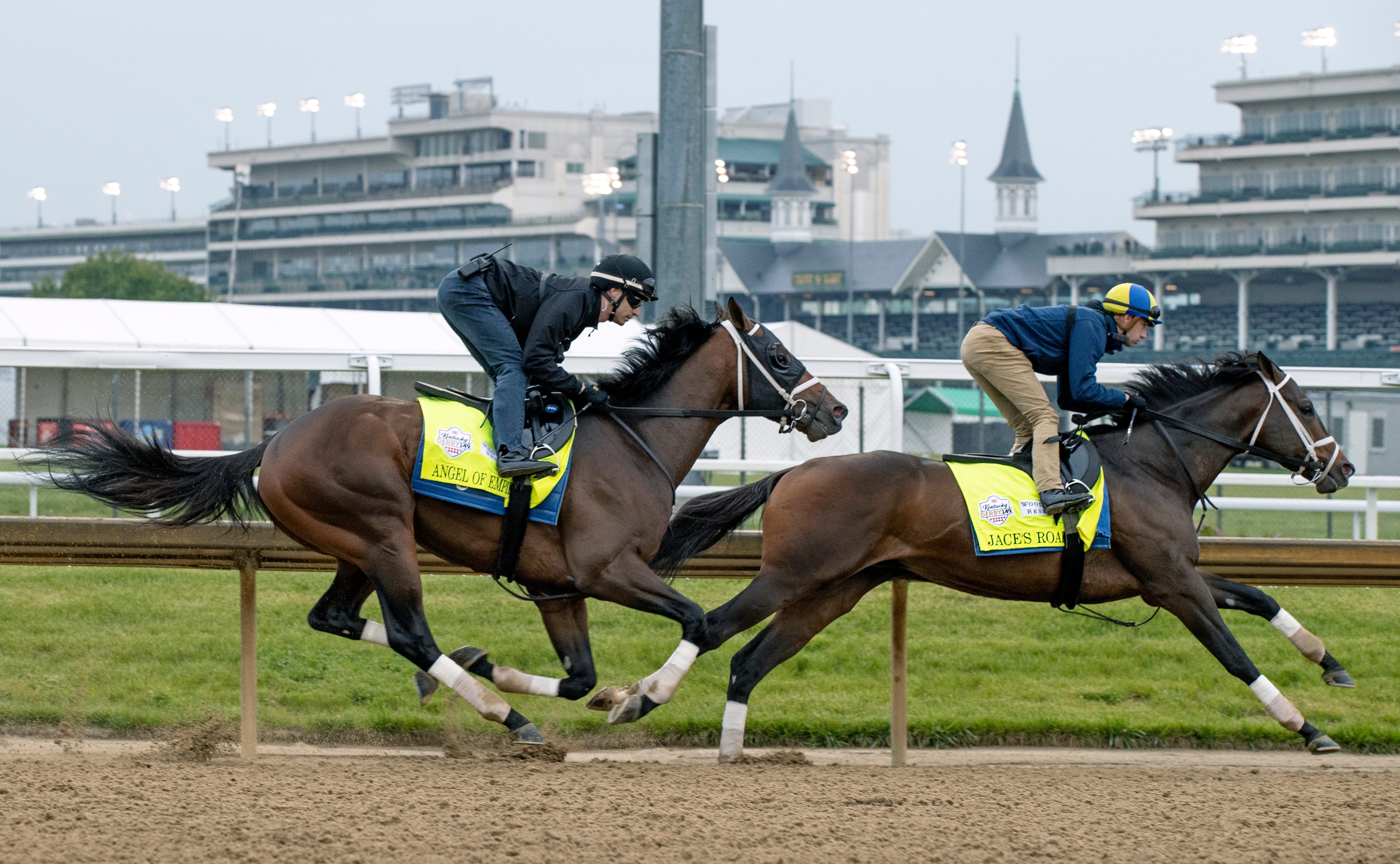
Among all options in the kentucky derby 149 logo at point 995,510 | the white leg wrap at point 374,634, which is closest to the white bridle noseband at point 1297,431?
the kentucky derby 149 logo at point 995,510

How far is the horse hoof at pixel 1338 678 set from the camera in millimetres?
5805

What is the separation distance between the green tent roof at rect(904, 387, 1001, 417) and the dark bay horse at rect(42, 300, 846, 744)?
13904 millimetres

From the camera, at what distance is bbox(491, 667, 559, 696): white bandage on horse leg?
→ 17.9 feet

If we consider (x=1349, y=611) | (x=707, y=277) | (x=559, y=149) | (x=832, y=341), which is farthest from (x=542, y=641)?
(x=559, y=149)

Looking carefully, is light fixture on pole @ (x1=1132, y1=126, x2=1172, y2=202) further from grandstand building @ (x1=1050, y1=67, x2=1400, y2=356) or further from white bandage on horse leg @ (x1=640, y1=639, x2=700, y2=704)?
white bandage on horse leg @ (x1=640, y1=639, x2=700, y2=704)

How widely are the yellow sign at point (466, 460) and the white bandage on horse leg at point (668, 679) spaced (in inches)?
29.8

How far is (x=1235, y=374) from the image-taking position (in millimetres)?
6266

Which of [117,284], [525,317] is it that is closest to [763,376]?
A: [525,317]

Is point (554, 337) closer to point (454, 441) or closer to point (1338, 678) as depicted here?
point (454, 441)

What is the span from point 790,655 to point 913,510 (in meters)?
0.77

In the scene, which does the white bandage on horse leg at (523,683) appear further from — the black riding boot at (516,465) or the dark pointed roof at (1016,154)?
the dark pointed roof at (1016,154)

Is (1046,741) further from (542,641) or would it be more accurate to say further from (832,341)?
(832,341)

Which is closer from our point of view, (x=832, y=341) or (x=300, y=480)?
(x=300, y=480)

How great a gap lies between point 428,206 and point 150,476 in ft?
282
